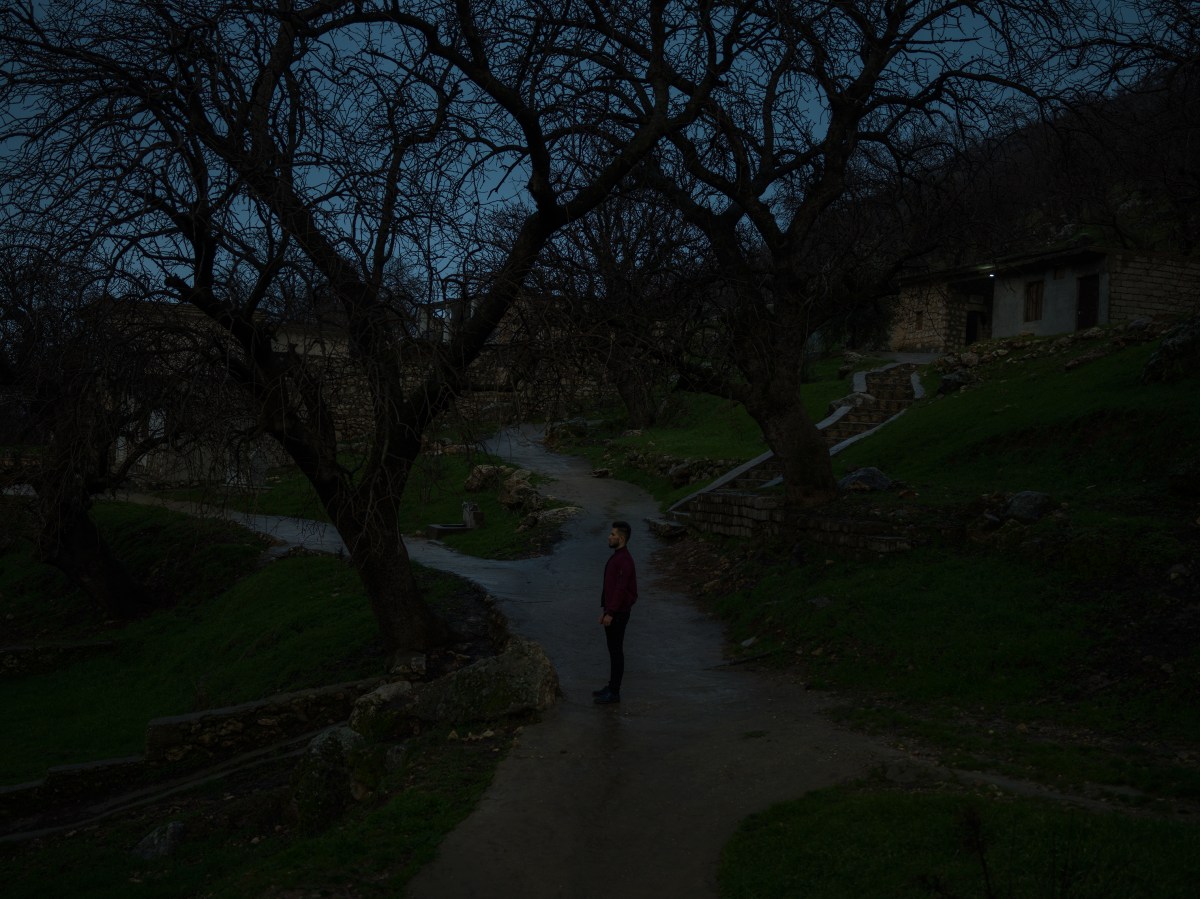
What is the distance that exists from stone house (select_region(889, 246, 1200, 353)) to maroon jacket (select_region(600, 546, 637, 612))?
18812mm

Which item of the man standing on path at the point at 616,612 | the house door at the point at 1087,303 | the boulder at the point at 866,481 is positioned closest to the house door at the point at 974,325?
the house door at the point at 1087,303

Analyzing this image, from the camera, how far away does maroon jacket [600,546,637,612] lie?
880cm

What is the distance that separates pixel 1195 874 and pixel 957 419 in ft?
47.5

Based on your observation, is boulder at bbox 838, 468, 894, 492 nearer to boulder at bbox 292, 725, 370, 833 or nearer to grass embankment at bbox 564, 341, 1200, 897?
grass embankment at bbox 564, 341, 1200, 897

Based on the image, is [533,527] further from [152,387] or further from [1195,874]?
[1195,874]

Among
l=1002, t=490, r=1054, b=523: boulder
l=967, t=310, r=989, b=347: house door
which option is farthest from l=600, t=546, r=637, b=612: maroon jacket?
l=967, t=310, r=989, b=347: house door

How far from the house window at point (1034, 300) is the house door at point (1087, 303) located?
1.88 metres

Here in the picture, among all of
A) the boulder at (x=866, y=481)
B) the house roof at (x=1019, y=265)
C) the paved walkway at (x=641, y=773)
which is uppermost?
the house roof at (x=1019, y=265)

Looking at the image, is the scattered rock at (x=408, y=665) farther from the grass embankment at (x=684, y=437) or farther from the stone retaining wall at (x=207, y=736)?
the grass embankment at (x=684, y=437)

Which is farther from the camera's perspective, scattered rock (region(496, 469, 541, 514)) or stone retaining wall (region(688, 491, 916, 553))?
scattered rock (region(496, 469, 541, 514))

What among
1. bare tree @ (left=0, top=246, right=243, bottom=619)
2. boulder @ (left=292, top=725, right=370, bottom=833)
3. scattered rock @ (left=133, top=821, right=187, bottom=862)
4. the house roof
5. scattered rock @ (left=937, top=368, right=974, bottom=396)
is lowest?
scattered rock @ (left=133, top=821, right=187, bottom=862)

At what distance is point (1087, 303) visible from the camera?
30.2 metres

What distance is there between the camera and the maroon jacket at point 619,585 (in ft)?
28.9

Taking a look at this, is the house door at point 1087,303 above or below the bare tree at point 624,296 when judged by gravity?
above
